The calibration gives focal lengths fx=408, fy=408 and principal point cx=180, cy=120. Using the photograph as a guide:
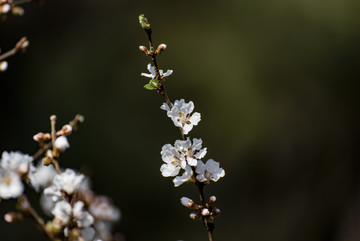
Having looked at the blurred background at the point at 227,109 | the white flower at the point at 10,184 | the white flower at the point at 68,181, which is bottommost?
the blurred background at the point at 227,109

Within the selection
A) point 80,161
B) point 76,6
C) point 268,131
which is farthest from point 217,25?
point 80,161

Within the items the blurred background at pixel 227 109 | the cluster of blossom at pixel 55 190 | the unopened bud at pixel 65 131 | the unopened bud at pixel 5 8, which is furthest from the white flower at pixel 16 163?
the blurred background at pixel 227 109

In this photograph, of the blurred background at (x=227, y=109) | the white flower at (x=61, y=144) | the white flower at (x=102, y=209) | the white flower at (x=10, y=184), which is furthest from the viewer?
the blurred background at (x=227, y=109)

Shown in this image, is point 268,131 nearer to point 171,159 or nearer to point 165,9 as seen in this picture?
point 165,9

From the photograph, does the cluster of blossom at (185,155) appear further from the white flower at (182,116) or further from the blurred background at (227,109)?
the blurred background at (227,109)

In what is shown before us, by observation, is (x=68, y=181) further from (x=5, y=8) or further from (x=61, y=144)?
(x=5, y=8)

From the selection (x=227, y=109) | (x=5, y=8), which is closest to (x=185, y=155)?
(x=5, y=8)

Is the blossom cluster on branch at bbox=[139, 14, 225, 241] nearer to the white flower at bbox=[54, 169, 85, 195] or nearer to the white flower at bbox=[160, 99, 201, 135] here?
the white flower at bbox=[160, 99, 201, 135]
